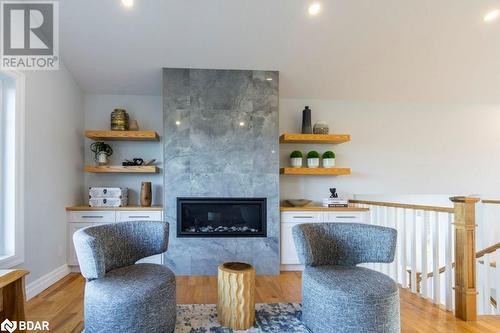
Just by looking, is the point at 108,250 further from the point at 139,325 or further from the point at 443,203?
the point at 443,203

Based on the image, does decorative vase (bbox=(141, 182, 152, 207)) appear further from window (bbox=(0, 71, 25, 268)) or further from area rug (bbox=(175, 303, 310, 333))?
area rug (bbox=(175, 303, 310, 333))

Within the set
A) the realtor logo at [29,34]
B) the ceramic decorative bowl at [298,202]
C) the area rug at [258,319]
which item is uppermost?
the realtor logo at [29,34]

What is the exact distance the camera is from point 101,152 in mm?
4027

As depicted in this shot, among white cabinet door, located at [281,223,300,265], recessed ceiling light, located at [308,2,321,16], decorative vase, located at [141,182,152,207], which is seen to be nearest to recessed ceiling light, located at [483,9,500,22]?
recessed ceiling light, located at [308,2,321,16]

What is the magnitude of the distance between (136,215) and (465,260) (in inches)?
141

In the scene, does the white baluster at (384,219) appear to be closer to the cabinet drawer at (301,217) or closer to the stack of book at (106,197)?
the cabinet drawer at (301,217)

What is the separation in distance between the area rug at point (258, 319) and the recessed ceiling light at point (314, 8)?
3002 mm

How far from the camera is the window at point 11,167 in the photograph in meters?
2.72

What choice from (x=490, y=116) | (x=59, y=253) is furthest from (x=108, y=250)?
(x=490, y=116)

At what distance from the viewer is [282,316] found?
2.46m

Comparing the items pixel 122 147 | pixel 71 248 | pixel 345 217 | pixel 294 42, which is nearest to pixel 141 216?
pixel 71 248

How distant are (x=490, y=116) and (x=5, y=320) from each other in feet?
Answer: 21.2

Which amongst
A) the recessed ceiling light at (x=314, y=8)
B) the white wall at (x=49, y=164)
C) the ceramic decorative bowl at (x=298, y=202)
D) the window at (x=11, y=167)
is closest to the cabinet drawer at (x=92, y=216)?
the white wall at (x=49, y=164)

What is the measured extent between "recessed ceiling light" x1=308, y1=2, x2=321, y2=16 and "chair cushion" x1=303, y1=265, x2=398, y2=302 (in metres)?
2.59
